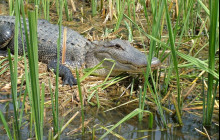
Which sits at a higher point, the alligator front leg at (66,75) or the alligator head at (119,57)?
the alligator head at (119,57)

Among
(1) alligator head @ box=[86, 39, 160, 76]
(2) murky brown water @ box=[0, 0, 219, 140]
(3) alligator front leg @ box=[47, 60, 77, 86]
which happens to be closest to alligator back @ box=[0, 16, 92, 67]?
(1) alligator head @ box=[86, 39, 160, 76]

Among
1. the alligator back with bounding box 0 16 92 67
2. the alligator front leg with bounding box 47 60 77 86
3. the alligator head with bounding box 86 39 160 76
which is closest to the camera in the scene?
the alligator head with bounding box 86 39 160 76

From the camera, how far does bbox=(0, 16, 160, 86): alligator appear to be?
4.47 metres

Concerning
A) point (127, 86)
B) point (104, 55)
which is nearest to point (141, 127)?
point (127, 86)

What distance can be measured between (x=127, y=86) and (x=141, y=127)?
45.2 inches

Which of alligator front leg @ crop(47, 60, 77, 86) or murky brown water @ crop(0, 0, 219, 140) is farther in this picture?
alligator front leg @ crop(47, 60, 77, 86)

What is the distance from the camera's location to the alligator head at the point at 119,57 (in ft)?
14.1

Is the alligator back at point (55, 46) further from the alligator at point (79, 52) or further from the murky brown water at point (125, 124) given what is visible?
the murky brown water at point (125, 124)

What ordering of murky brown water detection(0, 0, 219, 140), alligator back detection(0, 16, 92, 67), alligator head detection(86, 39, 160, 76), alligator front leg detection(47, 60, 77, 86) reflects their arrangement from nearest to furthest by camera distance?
murky brown water detection(0, 0, 219, 140), alligator head detection(86, 39, 160, 76), alligator front leg detection(47, 60, 77, 86), alligator back detection(0, 16, 92, 67)

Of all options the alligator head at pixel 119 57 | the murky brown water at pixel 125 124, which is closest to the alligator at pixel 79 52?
the alligator head at pixel 119 57

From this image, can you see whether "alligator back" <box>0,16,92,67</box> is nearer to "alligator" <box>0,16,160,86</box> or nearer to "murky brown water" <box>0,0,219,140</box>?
"alligator" <box>0,16,160,86</box>

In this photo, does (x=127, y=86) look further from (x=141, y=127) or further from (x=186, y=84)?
(x=141, y=127)

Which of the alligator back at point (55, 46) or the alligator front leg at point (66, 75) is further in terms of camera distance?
the alligator back at point (55, 46)

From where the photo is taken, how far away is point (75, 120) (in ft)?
11.0
